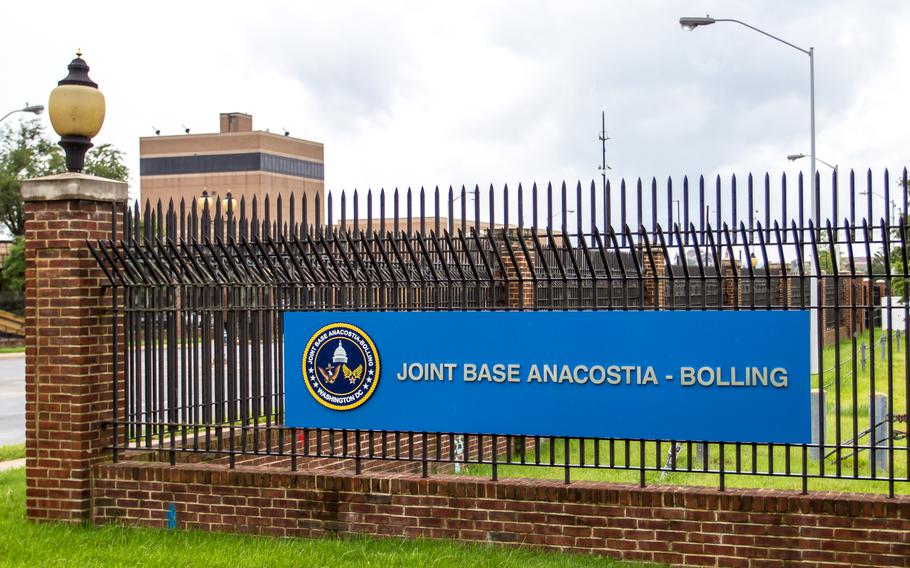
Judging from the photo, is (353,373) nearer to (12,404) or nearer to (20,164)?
(12,404)

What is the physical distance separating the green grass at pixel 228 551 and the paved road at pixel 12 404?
813 cm

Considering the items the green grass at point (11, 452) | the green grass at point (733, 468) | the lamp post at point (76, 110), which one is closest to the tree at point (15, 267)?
the green grass at point (11, 452)

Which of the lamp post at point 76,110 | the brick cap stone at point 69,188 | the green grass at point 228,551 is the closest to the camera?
the green grass at point 228,551

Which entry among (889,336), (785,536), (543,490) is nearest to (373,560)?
(543,490)

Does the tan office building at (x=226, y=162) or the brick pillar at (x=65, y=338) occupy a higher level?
the tan office building at (x=226, y=162)

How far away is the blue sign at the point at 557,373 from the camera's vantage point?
7.10 meters

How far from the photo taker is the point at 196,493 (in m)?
8.63

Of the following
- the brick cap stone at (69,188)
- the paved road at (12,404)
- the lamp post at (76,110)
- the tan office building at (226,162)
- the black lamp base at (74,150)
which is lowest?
the paved road at (12,404)

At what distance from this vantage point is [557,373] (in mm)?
7582

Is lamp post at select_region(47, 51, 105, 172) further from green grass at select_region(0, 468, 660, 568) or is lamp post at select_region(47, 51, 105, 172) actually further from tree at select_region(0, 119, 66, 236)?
tree at select_region(0, 119, 66, 236)

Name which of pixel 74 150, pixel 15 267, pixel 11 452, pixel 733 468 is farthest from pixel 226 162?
pixel 74 150

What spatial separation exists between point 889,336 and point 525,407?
248 cm

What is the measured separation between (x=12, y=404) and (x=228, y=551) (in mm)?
15507

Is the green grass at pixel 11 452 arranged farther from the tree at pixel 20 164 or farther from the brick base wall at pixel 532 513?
the tree at pixel 20 164
